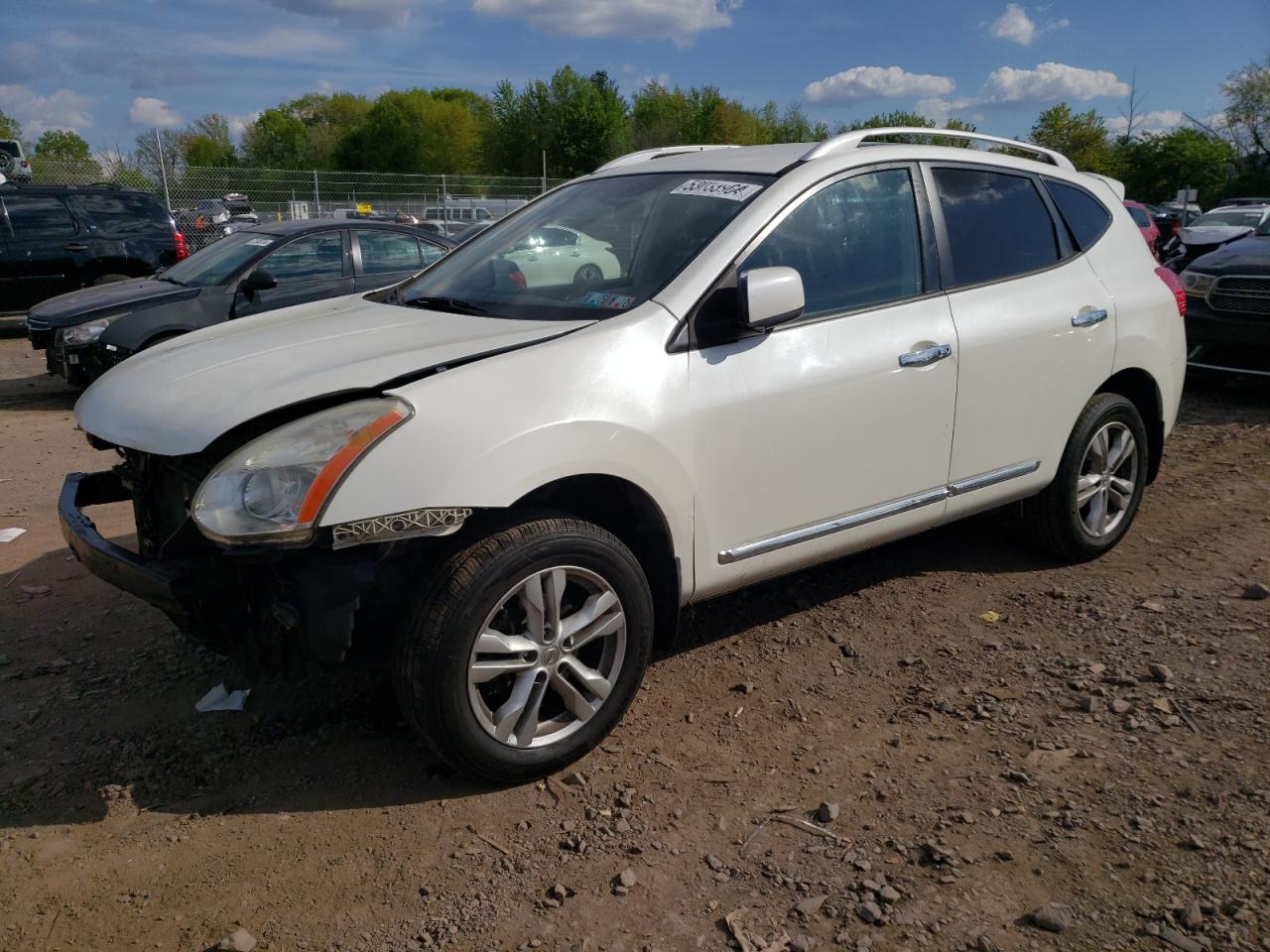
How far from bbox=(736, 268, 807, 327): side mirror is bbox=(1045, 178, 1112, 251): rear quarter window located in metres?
1.99

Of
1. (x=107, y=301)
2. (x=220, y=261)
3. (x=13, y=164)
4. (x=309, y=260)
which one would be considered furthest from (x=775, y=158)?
(x=13, y=164)

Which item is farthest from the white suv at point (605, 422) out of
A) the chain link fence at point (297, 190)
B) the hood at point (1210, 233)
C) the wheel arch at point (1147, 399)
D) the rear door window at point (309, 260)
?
the hood at point (1210, 233)

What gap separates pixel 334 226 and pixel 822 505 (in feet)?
22.4

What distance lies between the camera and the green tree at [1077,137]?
5412 cm

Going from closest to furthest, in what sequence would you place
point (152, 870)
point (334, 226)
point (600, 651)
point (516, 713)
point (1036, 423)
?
point (152, 870) → point (516, 713) → point (600, 651) → point (1036, 423) → point (334, 226)

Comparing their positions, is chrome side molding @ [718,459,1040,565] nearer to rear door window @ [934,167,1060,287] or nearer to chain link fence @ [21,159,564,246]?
rear door window @ [934,167,1060,287]

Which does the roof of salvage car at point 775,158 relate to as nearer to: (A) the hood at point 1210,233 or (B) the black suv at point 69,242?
(B) the black suv at point 69,242

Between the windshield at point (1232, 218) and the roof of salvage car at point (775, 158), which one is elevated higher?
the roof of salvage car at point (775, 158)

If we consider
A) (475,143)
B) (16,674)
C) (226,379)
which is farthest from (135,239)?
(475,143)

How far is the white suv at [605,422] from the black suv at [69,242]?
10.5m

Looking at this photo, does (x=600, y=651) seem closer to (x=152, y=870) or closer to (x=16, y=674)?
(x=152, y=870)

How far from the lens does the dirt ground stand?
2.46m

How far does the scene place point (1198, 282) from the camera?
8.52 meters

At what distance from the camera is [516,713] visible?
2.91 m
